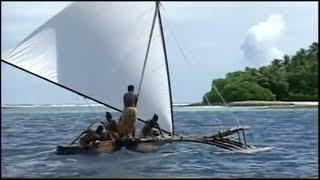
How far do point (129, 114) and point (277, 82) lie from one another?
8834cm

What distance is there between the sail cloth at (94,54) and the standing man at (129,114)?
179cm

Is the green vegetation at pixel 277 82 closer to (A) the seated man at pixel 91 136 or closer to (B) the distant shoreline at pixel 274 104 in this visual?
(B) the distant shoreline at pixel 274 104

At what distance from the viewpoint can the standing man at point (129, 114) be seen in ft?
68.3

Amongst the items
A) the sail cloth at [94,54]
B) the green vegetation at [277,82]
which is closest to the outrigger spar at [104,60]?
the sail cloth at [94,54]

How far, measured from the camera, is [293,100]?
105625 millimetres

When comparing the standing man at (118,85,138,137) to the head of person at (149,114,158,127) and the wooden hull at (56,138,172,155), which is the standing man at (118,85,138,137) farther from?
the head of person at (149,114,158,127)

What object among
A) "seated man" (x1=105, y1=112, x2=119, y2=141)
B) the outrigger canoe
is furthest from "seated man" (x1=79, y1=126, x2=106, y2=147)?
"seated man" (x1=105, y1=112, x2=119, y2=141)

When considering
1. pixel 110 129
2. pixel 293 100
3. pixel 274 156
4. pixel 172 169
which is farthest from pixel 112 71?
pixel 293 100

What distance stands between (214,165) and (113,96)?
157 inches

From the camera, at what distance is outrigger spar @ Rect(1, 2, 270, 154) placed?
70.1ft

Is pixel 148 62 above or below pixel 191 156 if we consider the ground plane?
above

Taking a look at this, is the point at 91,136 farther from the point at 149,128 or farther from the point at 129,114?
the point at 149,128

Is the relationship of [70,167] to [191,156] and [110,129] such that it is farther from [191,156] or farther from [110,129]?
[191,156]

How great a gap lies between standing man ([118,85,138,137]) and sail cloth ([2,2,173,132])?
179 cm
